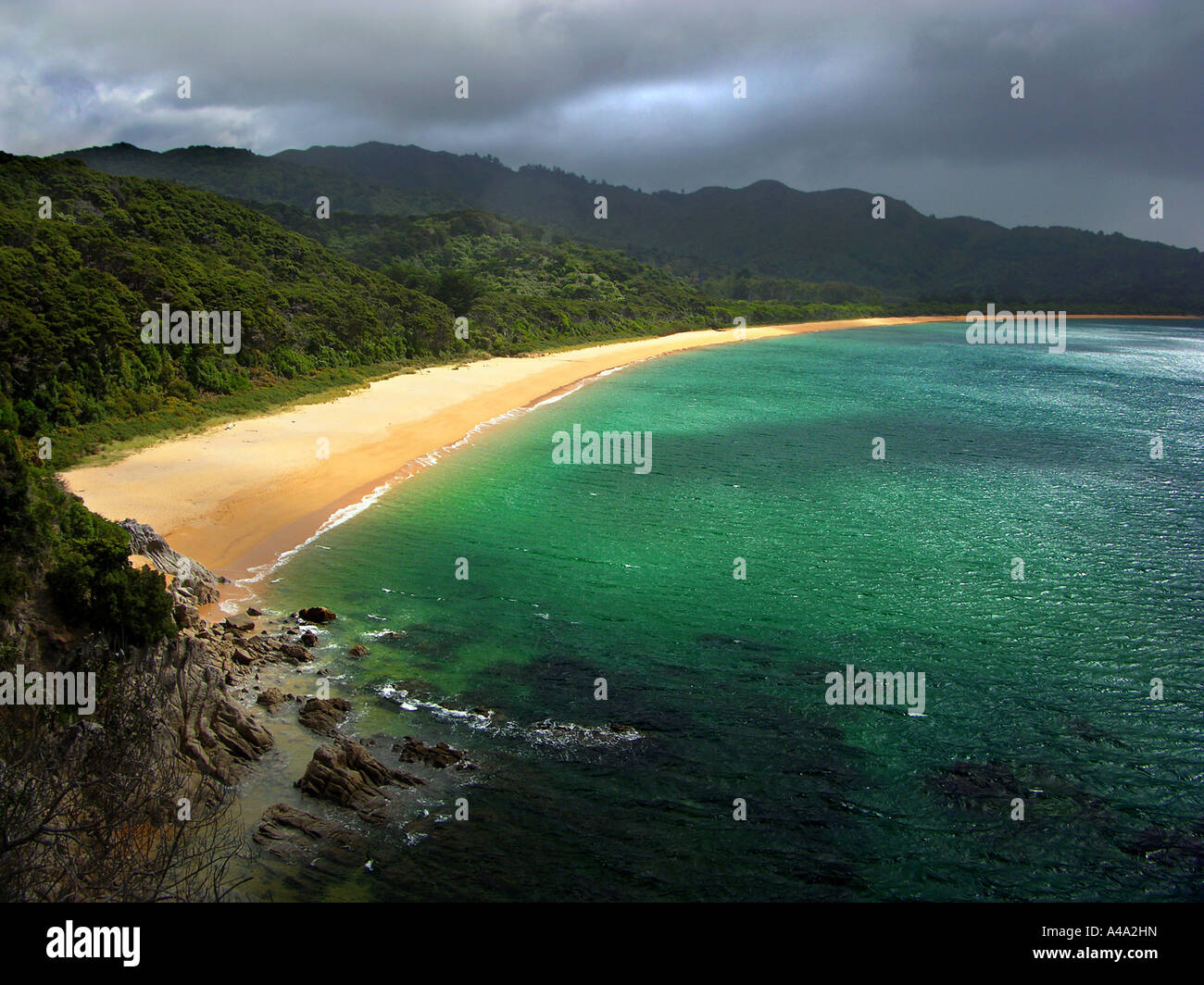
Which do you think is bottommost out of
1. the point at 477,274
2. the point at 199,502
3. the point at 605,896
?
the point at 605,896

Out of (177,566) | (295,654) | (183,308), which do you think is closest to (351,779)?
(295,654)

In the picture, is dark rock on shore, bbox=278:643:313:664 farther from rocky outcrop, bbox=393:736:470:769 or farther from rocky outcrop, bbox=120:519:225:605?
rocky outcrop, bbox=393:736:470:769

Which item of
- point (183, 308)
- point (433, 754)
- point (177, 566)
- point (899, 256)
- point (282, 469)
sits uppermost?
point (899, 256)

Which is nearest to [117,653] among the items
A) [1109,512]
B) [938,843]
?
[938,843]

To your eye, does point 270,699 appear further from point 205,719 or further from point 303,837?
point 303,837

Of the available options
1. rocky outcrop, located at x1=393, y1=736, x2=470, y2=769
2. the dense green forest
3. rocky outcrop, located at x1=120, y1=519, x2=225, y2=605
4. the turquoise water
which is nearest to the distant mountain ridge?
the dense green forest
